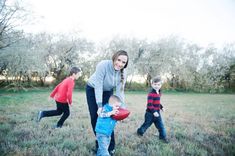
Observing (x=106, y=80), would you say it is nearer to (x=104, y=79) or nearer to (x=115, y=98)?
(x=104, y=79)

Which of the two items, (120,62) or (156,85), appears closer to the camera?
(120,62)

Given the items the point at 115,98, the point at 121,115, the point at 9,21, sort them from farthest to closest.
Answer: the point at 9,21 → the point at 115,98 → the point at 121,115

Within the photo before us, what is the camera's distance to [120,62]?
375cm

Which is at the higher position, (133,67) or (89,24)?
(89,24)

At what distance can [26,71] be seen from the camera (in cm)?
2575

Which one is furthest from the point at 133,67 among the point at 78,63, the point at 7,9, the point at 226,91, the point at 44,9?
the point at 7,9

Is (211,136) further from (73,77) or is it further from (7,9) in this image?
(7,9)

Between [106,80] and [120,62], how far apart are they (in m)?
0.40

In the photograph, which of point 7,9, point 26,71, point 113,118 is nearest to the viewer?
point 113,118

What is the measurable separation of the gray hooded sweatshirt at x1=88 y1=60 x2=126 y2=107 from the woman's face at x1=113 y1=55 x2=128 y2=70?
0.10 m

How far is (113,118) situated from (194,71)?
30.6m

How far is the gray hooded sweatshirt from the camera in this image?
3720 millimetres

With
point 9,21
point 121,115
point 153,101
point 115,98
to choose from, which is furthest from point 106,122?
point 9,21

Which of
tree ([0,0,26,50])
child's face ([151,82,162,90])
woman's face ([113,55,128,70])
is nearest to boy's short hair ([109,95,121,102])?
woman's face ([113,55,128,70])
